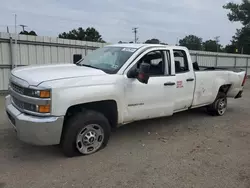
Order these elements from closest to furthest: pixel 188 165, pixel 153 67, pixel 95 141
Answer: pixel 188 165 < pixel 95 141 < pixel 153 67

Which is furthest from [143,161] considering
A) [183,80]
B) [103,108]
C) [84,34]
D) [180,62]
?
[84,34]

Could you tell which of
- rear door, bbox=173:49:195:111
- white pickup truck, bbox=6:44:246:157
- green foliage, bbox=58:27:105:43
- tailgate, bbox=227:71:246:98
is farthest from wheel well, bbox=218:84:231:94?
green foliage, bbox=58:27:105:43

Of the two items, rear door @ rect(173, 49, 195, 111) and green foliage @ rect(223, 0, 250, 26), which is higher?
green foliage @ rect(223, 0, 250, 26)

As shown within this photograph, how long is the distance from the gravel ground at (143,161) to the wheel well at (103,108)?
1.89 feet

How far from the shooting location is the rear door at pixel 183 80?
5.23 m

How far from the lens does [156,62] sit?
17.0 ft

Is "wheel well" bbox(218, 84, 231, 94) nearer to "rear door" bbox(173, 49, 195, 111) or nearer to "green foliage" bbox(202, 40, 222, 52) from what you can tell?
"rear door" bbox(173, 49, 195, 111)

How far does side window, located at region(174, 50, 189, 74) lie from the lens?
5371mm

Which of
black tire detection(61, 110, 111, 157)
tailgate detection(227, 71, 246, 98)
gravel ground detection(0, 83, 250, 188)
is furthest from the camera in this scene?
tailgate detection(227, 71, 246, 98)

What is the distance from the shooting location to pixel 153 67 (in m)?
5.11

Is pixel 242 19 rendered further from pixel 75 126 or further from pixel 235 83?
pixel 75 126

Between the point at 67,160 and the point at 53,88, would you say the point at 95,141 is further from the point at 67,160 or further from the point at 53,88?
the point at 53,88

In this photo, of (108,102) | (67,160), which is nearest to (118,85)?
(108,102)

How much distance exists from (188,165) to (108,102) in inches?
65.8
